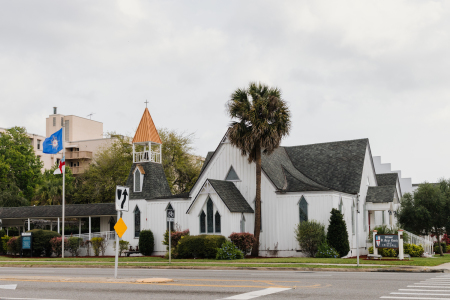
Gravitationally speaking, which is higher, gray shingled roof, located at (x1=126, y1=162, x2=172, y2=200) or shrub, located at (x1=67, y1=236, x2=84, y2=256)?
gray shingled roof, located at (x1=126, y1=162, x2=172, y2=200)

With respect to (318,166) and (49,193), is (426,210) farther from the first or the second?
(49,193)

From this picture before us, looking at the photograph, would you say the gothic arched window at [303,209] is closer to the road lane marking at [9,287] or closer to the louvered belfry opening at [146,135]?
the louvered belfry opening at [146,135]

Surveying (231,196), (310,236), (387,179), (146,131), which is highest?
(146,131)

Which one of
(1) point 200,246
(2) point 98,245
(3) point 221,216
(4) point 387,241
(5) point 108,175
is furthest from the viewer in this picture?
(5) point 108,175

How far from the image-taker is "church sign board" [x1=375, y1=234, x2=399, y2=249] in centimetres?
2779

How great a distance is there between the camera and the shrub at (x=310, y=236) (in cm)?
3144

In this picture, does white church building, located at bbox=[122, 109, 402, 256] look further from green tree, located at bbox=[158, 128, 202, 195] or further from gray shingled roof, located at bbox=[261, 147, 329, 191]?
green tree, located at bbox=[158, 128, 202, 195]

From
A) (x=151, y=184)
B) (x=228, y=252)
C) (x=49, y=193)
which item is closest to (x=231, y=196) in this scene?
(x=228, y=252)

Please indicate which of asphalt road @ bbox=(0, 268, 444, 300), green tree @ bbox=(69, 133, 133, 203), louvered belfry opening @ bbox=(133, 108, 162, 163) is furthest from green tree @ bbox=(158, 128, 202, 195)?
asphalt road @ bbox=(0, 268, 444, 300)

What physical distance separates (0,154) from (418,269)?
186 ft

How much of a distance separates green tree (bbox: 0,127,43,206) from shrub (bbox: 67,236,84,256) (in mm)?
25060

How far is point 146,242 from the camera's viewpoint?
36906 mm

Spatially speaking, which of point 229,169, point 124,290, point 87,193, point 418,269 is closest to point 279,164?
point 229,169

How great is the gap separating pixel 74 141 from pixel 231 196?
59.8m
